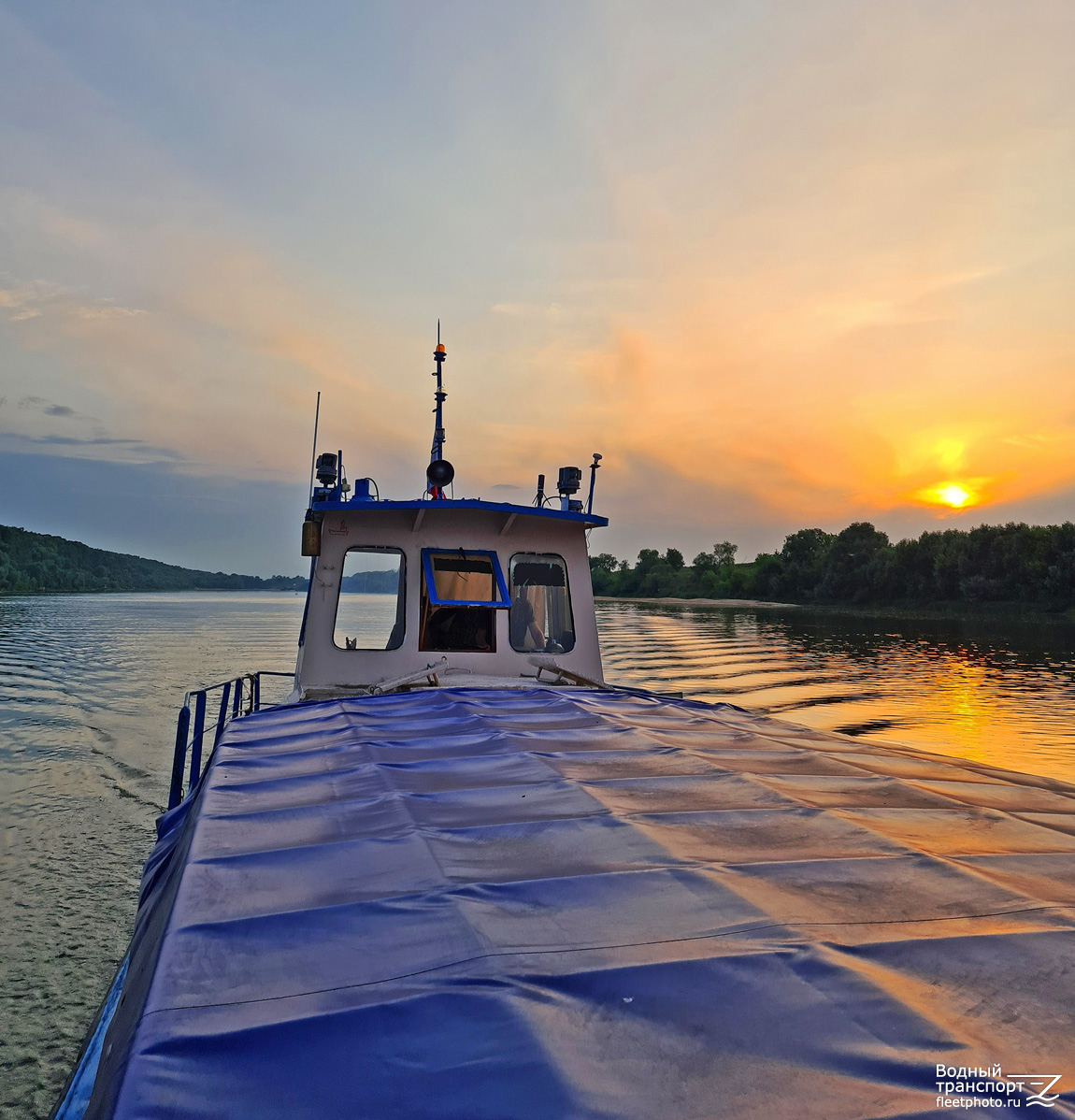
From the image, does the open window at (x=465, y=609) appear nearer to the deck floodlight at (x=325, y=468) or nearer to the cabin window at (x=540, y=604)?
the cabin window at (x=540, y=604)

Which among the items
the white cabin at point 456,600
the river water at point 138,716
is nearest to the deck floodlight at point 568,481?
the white cabin at point 456,600

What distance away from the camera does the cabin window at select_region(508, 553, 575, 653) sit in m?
9.02

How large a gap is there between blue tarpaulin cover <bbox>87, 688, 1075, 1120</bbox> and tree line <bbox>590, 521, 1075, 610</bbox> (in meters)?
50.8

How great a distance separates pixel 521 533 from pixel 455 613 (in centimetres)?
122

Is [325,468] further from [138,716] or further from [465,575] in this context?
[138,716]

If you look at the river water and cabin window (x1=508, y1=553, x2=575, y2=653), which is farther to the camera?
cabin window (x1=508, y1=553, x2=575, y2=653)

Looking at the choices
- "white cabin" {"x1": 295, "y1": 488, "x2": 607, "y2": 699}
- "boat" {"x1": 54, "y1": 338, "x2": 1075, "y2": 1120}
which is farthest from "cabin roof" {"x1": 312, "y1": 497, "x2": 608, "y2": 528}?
"boat" {"x1": 54, "y1": 338, "x2": 1075, "y2": 1120}

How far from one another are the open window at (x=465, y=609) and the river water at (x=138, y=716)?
4.14m

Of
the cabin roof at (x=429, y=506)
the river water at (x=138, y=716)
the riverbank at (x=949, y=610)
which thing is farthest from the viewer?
the riverbank at (x=949, y=610)

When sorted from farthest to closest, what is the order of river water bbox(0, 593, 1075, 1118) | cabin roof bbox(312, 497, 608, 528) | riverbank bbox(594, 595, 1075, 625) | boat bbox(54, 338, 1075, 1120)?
riverbank bbox(594, 595, 1075, 625)
cabin roof bbox(312, 497, 608, 528)
river water bbox(0, 593, 1075, 1118)
boat bbox(54, 338, 1075, 1120)

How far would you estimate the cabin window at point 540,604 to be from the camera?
9016mm

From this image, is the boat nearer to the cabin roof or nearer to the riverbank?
the cabin roof

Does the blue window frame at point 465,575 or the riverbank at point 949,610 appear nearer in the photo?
the blue window frame at point 465,575

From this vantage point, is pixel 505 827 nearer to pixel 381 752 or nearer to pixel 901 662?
pixel 381 752
